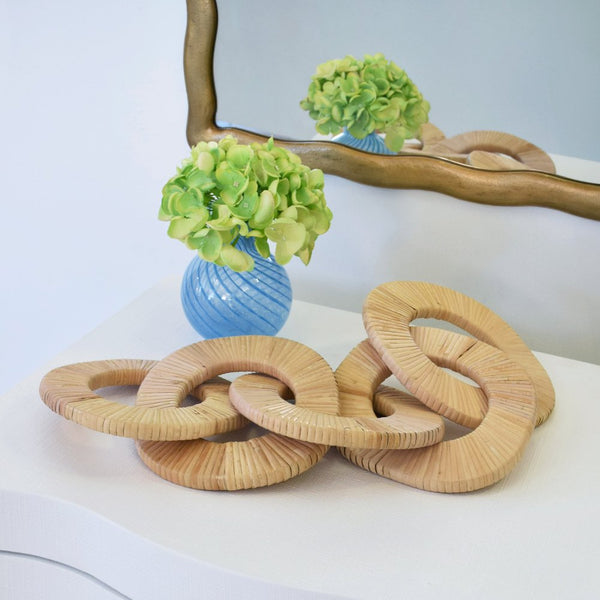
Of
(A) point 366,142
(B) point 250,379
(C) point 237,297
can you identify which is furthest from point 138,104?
(B) point 250,379

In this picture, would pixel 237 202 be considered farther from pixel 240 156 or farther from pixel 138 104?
pixel 138 104

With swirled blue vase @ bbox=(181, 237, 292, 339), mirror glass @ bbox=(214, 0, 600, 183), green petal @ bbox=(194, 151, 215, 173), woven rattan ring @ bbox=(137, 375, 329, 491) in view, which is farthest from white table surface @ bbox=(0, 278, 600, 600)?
mirror glass @ bbox=(214, 0, 600, 183)

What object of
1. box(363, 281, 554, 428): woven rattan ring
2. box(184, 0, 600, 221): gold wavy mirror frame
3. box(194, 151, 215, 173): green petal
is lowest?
box(363, 281, 554, 428): woven rattan ring

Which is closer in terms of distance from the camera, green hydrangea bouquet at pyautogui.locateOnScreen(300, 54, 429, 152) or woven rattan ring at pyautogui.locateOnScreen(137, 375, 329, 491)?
woven rattan ring at pyautogui.locateOnScreen(137, 375, 329, 491)

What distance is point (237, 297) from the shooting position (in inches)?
Answer: 37.9

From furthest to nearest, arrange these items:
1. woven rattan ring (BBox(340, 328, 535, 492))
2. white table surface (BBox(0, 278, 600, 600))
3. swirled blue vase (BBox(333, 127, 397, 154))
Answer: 1. swirled blue vase (BBox(333, 127, 397, 154))
2. woven rattan ring (BBox(340, 328, 535, 492))
3. white table surface (BBox(0, 278, 600, 600))

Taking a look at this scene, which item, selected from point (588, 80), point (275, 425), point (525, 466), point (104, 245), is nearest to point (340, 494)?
point (275, 425)

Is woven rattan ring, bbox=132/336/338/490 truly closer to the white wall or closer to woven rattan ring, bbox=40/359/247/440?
woven rattan ring, bbox=40/359/247/440

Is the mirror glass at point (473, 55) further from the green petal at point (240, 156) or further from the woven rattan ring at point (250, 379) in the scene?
Answer: the woven rattan ring at point (250, 379)

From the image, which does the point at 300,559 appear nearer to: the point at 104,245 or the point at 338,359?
the point at 338,359

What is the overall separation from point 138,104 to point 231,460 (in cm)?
82

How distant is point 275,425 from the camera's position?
724 mm

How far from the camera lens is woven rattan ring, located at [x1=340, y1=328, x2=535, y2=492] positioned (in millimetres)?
761

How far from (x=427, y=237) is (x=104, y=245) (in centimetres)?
64
